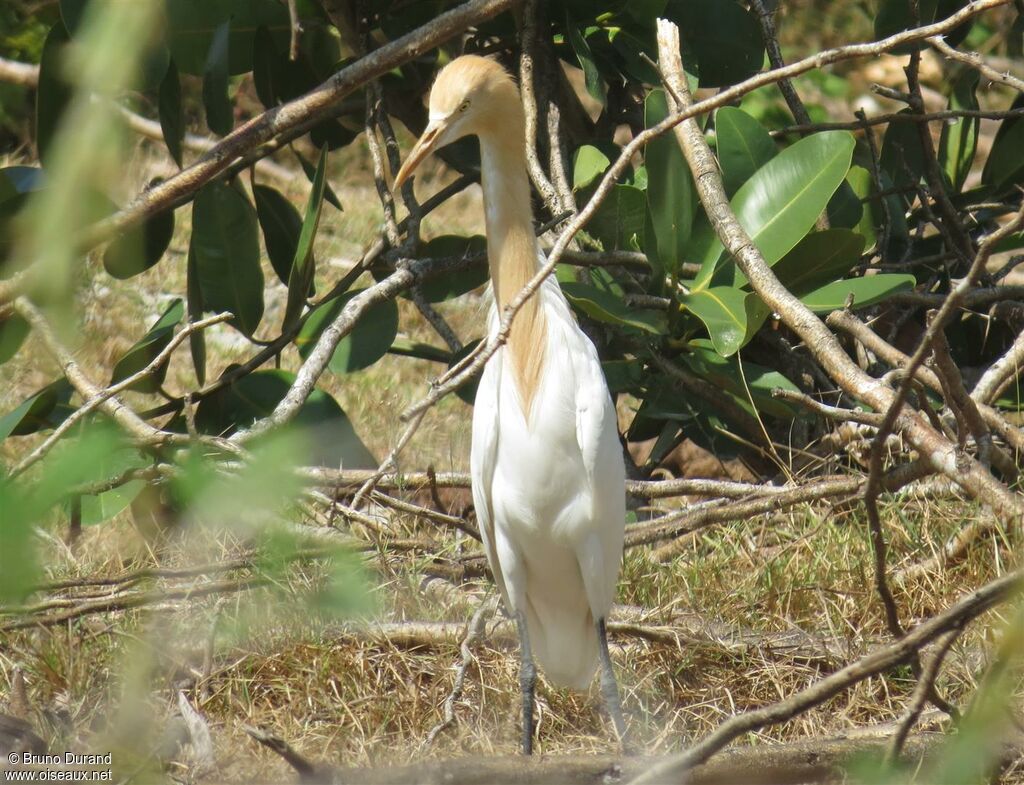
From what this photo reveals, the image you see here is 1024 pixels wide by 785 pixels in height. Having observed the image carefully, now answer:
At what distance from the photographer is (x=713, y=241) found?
2.36 m

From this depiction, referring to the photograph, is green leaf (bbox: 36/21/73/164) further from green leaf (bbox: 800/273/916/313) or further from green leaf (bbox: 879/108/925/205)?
green leaf (bbox: 879/108/925/205)

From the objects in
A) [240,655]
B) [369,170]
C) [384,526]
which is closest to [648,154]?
[384,526]

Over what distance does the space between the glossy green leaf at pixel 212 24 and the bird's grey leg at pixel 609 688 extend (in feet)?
4.69

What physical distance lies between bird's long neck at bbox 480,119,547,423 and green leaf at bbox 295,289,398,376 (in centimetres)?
33

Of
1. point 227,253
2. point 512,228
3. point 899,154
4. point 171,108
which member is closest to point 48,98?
point 171,108

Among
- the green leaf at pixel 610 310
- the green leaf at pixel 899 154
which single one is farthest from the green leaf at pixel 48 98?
the green leaf at pixel 899 154

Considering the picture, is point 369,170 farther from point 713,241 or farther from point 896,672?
point 896,672

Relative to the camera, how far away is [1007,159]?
2.73m

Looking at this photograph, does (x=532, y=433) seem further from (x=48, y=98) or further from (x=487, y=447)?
(x=48, y=98)

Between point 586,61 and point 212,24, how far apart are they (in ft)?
2.67

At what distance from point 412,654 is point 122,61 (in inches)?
81.4

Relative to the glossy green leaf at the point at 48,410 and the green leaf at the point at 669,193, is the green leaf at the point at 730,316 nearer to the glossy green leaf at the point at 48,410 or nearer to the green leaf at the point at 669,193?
the green leaf at the point at 669,193

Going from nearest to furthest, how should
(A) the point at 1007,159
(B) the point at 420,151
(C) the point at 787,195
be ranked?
(B) the point at 420,151
(C) the point at 787,195
(A) the point at 1007,159

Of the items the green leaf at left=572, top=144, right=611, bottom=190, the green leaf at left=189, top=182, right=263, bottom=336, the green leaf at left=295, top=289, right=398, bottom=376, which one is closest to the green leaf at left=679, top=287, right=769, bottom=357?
the green leaf at left=572, top=144, right=611, bottom=190
